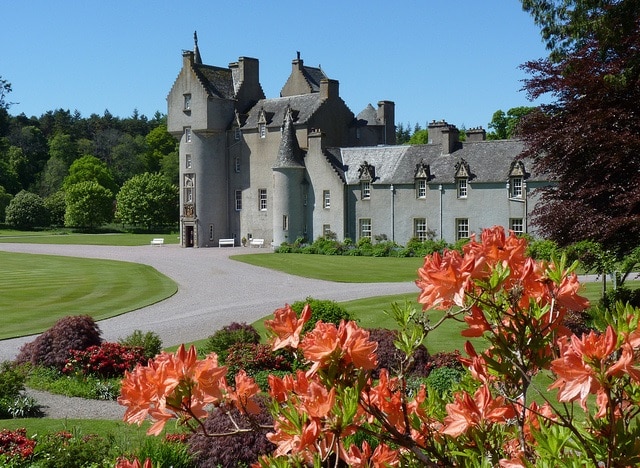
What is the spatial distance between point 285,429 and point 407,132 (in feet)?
612

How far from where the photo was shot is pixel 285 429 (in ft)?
11.4

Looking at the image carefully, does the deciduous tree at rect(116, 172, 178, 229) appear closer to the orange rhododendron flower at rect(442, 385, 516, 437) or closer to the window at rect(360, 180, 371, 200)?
the window at rect(360, 180, 371, 200)

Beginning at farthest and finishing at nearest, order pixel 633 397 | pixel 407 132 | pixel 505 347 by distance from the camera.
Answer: pixel 407 132 → pixel 505 347 → pixel 633 397

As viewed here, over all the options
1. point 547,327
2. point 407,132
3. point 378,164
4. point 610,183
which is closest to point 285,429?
point 547,327

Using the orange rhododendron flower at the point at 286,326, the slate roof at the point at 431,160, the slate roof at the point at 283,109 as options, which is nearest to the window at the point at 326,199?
the slate roof at the point at 431,160

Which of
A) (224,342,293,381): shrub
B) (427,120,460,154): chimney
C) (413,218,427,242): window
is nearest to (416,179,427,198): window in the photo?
(413,218,427,242): window

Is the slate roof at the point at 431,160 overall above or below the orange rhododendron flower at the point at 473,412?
above

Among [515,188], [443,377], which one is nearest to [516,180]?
[515,188]

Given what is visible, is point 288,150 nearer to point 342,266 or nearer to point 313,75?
point 313,75

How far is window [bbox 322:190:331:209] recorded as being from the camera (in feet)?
189

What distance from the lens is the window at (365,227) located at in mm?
56000

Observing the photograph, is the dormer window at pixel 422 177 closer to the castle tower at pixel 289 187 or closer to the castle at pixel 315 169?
the castle at pixel 315 169

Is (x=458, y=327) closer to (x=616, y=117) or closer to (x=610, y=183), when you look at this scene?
(x=610, y=183)

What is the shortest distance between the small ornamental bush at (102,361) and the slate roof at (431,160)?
Answer: 36.1 m
